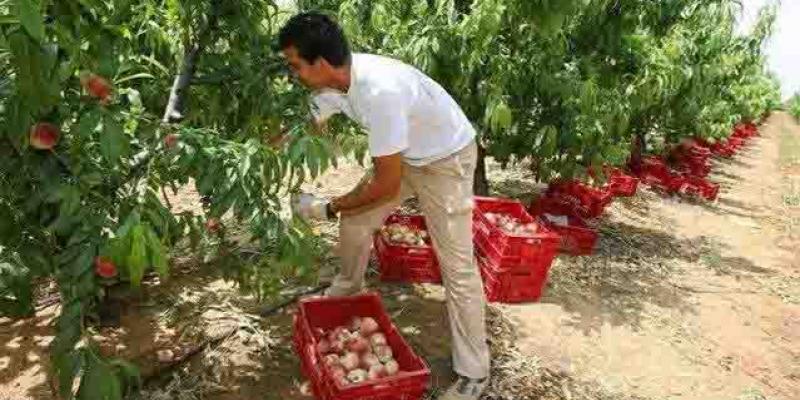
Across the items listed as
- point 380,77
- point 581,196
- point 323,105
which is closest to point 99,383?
point 380,77

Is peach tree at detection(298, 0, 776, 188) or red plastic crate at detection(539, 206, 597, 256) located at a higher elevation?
peach tree at detection(298, 0, 776, 188)

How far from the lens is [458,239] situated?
3.03 metres

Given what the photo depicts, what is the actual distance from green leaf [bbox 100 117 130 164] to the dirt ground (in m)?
1.43

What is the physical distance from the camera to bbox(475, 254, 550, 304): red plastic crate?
4.13 m

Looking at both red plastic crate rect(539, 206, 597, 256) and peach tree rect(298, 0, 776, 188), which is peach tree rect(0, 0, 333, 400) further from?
red plastic crate rect(539, 206, 597, 256)

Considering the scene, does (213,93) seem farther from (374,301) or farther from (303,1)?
(303,1)

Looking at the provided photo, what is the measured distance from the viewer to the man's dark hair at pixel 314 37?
2.42 metres

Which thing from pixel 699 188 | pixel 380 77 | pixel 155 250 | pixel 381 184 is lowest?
pixel 699 188

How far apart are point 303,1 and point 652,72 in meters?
2.81

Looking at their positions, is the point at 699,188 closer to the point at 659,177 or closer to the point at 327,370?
the point at 659,177

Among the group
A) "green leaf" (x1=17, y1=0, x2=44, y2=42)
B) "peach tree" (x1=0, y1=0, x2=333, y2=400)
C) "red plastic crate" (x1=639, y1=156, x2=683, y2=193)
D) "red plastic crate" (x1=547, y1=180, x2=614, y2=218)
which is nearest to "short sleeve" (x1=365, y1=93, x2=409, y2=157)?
"peach tree" (x1=0, y1=0, x2=333, y2=400)

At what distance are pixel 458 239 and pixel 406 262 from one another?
46.8 inches

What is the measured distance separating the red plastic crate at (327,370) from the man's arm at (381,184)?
579 mm

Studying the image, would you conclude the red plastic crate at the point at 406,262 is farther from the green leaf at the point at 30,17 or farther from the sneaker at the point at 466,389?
the green leaf at the point at 30,17
